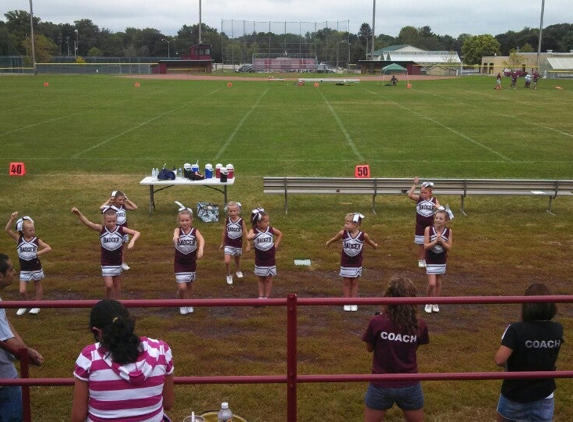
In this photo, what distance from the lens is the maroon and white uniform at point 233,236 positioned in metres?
10.4

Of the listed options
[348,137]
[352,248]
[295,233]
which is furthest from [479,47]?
[352,248]

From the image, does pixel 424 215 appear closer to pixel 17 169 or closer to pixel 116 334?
pixel 116 334

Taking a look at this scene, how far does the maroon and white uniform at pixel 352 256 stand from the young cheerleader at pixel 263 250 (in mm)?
1016

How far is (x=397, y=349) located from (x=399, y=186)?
10.4 metres

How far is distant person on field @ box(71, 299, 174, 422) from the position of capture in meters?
3.68

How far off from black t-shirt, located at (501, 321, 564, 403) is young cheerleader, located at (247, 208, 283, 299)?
5114 millimetres

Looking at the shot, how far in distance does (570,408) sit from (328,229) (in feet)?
24.5

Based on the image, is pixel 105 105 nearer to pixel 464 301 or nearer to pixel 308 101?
pixel 308 101

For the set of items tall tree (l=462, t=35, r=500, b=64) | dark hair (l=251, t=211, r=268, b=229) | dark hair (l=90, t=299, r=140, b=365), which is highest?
tall tree (l=462, t=35, r=500, b=64)

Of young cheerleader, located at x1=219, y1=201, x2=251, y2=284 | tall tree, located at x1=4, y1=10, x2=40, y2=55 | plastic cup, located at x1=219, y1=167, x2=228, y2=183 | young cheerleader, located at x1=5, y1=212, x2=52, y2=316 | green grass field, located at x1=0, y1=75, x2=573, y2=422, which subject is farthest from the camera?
tall tree, located at x1=4, y1=10, x2=40, y2=55

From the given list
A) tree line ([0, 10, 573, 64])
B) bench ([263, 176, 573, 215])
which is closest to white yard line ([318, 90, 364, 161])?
bench ([263, 176, 573, 215])

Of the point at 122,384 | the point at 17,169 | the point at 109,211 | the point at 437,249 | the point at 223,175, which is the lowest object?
the point at 17,169

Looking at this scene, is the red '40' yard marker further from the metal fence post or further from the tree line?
the tree line

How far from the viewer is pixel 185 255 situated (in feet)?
30.2
